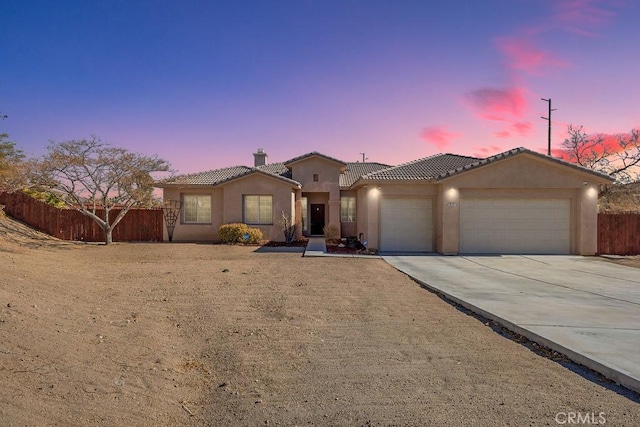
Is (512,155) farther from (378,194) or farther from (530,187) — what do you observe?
(378,194)

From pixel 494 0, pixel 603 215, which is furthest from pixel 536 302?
pixel 603 215

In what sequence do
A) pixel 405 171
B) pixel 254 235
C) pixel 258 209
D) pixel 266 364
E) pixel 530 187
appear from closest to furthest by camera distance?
pixel 266 364 < pixel 530 187 < pixel 405 171 < pixel 254 235 < pixel 258 209

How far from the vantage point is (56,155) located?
1747 centimetres

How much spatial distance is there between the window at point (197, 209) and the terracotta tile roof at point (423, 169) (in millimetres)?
9320

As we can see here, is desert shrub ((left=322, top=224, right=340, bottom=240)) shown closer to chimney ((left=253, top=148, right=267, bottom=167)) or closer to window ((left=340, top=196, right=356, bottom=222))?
window ((left=340, top=196, right=356, bottom=222))

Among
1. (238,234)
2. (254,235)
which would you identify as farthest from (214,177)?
(254,235)

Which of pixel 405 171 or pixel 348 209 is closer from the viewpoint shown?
pixel 405 171

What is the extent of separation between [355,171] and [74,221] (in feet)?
60.0

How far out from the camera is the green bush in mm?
19438

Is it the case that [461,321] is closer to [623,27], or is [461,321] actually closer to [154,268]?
[154,268]

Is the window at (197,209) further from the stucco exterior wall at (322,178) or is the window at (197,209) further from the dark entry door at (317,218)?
the dark entry door at (317,218)

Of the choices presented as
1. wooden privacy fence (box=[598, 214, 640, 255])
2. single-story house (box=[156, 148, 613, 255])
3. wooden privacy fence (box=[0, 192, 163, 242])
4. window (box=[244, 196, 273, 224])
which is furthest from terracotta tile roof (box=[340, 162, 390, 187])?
wooden privacy fence (box=[598, 214, 640, 255])

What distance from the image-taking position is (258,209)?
20.9 meters

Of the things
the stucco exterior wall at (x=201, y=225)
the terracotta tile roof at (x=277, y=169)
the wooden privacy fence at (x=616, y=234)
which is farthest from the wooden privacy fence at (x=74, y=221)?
the wooden privacy fence at (x=616, y=234)
